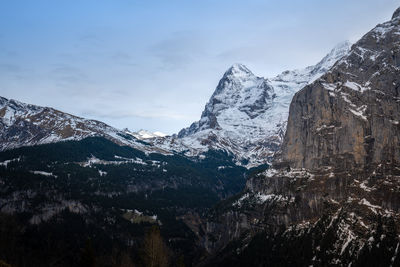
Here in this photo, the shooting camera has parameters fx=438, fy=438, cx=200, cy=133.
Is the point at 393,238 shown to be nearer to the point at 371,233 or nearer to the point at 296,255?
the point at 371,233

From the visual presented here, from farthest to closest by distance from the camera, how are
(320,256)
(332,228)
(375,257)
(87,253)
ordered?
(332,228) < (320,256) < (375,257) < (87,253)

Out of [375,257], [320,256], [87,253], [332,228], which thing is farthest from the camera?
[332,228]

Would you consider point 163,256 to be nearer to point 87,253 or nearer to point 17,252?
point 87,253

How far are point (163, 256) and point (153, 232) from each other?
685 cm

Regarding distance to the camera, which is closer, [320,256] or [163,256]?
[163,256]

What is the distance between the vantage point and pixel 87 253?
102m

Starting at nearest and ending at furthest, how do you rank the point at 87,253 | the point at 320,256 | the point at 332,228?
the point at 87,253 < the point at 320,256 < the point at 332,228

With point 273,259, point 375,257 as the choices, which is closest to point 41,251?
point 273,259

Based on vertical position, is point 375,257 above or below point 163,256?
below

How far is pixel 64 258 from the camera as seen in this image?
19462cm

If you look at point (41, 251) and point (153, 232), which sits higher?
point (153, 232)

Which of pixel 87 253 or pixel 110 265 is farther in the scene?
pixel 110 265

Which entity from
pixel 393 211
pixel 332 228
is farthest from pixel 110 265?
pixel 393 211

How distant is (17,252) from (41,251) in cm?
1789
